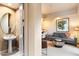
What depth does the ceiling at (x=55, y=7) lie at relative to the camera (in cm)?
150

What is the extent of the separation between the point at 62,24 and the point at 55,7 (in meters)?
0.25

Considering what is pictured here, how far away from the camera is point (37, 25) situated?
1.57 meters

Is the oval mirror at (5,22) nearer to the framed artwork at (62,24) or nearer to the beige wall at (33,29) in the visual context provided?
the beige wall at (33,29)

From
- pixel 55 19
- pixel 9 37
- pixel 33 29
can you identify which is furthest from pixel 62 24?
pixel 9 37

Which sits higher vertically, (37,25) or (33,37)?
(37,25)

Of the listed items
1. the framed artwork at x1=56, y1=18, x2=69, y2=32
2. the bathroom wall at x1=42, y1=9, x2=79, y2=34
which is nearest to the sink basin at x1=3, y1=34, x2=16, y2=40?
the bathroom wall at x1=42, y1=9, x2=79, y2=34

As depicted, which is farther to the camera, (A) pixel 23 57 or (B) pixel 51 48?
(B) pixel 51 48

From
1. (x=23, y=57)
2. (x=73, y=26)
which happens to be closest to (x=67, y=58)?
(x=73, y=26)

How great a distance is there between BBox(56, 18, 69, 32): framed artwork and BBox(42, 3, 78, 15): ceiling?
14cm

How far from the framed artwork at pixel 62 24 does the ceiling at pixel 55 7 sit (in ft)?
0.47

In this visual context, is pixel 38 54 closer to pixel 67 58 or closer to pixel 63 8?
pixel 67 58

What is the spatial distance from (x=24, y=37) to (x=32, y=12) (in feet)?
1.16

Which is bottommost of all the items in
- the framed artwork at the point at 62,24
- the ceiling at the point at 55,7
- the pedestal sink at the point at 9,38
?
the pedestal sink at the point at 9,38

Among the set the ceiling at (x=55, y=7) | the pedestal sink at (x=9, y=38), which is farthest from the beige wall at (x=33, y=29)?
the pedestal sink at (x=9, y=38)
